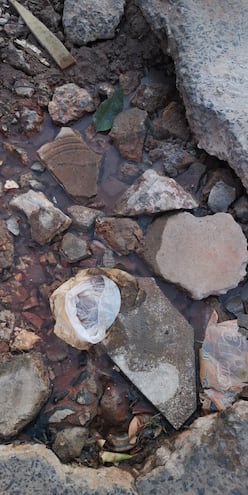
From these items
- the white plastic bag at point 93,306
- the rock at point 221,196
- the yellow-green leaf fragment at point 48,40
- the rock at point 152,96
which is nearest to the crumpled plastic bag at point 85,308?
the white plastic bag at point 93,306

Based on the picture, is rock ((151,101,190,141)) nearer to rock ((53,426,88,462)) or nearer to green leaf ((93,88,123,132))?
green leaf ((93,88,123,132))

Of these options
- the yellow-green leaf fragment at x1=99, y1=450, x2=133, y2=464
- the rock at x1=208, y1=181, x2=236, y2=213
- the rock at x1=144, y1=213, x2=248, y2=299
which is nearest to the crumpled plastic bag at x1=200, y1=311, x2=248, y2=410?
the rock at x1=144, y1=213, x2=248, y2=299

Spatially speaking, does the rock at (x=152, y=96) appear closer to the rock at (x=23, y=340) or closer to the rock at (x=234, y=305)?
the rock at (x=234, y=305)

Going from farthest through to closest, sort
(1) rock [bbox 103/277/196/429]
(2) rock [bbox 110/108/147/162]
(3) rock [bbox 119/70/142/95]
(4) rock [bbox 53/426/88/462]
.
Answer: (3) rock [bbox 119/70/142/95], (2) rock [bbox 110/108/147/162], (1) rock [bbox 103/277/196/429], (4) rock [bbox 53/426/88/462]

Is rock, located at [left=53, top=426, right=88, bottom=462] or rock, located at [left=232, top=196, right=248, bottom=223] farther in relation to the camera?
rock, located at [left=232, top=196, right=248, bottom=223]

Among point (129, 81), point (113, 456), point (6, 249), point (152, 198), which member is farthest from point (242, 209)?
point (113, 456)
